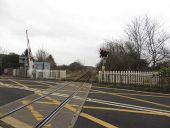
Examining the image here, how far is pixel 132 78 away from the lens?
1145 inches

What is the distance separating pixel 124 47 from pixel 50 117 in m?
41.1

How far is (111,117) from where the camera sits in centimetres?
1117

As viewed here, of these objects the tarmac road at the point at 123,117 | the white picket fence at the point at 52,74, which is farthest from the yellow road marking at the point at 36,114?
the white picket fence at the point at 52,74

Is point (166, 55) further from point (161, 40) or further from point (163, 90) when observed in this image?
point (163, 90)

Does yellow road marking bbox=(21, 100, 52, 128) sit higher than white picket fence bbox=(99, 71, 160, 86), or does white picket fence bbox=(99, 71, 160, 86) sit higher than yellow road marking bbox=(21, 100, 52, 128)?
white picket fence bbox=(99, 71, 160, 86)

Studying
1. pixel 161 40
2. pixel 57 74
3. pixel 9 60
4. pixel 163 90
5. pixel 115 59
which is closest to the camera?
pixel 163 90

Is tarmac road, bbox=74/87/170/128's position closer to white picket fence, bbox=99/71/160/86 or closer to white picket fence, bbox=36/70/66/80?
white picket fence, bbox=99/71/160/86

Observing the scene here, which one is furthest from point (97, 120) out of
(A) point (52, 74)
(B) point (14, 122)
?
(A) point (52, 74)

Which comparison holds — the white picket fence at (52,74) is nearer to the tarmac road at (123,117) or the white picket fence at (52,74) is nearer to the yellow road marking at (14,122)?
the tarmac road at (123,117)

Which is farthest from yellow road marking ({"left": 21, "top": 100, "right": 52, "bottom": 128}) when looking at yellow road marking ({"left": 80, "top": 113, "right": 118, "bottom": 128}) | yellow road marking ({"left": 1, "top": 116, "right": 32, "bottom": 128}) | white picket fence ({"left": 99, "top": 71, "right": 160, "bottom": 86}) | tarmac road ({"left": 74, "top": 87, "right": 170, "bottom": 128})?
white picket fence ({"left": 99, "top": 71, "right": 160, "bottom": 86})

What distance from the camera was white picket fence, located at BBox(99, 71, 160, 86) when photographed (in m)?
27.2

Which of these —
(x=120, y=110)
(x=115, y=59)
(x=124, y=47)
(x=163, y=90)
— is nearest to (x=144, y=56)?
(x=115, y=59)

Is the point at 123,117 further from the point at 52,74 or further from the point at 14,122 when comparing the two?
the point at 52,74

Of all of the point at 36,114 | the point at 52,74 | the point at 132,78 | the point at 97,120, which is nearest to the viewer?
the point at 97,120
